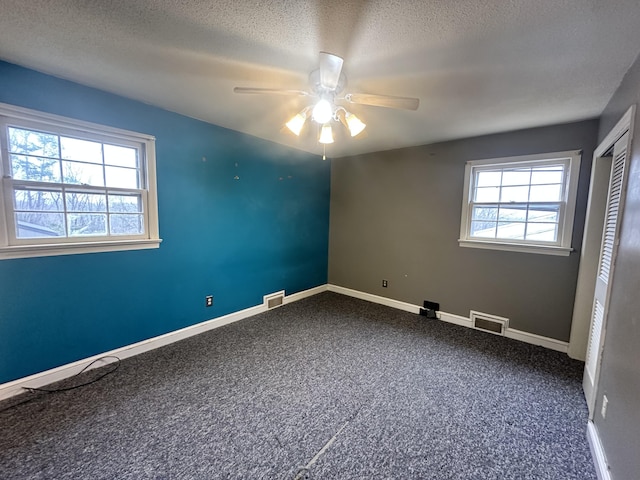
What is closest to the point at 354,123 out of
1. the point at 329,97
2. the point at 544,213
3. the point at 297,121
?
the point at 329,97

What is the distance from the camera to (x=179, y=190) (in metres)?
2.71

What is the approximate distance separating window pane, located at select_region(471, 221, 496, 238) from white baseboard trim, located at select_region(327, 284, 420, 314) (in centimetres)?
124

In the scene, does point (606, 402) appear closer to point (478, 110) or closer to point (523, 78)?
point (523, 78)

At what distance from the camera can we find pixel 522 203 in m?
2.88

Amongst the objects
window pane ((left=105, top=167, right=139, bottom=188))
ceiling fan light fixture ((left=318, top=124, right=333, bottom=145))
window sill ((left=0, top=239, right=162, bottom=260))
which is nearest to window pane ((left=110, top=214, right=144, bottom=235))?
window sill ((left=0, top=239, right=162, bottom=260))

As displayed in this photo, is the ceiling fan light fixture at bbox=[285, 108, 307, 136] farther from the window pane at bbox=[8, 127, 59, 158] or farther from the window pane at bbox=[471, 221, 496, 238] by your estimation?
the window pane at bbox=[471, 221, 496, 238]

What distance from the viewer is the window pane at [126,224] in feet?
7.75

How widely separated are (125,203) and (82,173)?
37 centimetres

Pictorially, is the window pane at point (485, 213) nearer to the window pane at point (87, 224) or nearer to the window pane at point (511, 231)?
the window pane at point (511, 231)

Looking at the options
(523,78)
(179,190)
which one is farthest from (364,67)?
(179,190)

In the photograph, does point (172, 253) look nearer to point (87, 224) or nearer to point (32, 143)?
point (87, 224)

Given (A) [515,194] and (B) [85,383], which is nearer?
(B) [85,383]

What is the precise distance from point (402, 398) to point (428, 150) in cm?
290

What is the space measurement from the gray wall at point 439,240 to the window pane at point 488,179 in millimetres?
204
